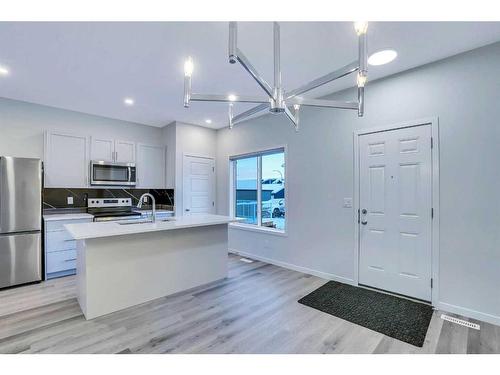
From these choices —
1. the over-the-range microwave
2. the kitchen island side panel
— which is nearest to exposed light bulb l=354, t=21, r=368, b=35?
the kitchen island side panel

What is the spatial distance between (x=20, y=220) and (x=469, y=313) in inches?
208

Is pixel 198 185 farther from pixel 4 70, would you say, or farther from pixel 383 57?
pixel 383 57

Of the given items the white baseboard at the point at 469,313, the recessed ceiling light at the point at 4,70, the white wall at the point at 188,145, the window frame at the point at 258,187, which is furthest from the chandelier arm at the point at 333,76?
the white wall at the point at 188,145

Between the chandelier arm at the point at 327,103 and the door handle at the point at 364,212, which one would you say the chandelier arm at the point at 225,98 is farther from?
the door handle at the point at 364,212

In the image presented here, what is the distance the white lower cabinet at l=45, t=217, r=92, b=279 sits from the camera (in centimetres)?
346

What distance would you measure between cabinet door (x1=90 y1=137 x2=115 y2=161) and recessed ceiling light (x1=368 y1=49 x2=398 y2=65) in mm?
4178

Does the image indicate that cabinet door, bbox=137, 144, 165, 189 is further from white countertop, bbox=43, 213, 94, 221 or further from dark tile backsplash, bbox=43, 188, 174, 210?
white countertop, bbox=43, 213, 94, 221

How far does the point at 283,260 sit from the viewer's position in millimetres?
4043

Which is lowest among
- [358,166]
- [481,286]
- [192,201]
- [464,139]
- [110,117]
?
[481,286]

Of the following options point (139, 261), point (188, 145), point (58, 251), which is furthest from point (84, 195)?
point (139, 261)

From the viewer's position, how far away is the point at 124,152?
14.8ft

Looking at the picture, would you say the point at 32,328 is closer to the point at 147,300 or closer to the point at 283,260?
the point at 147,300
